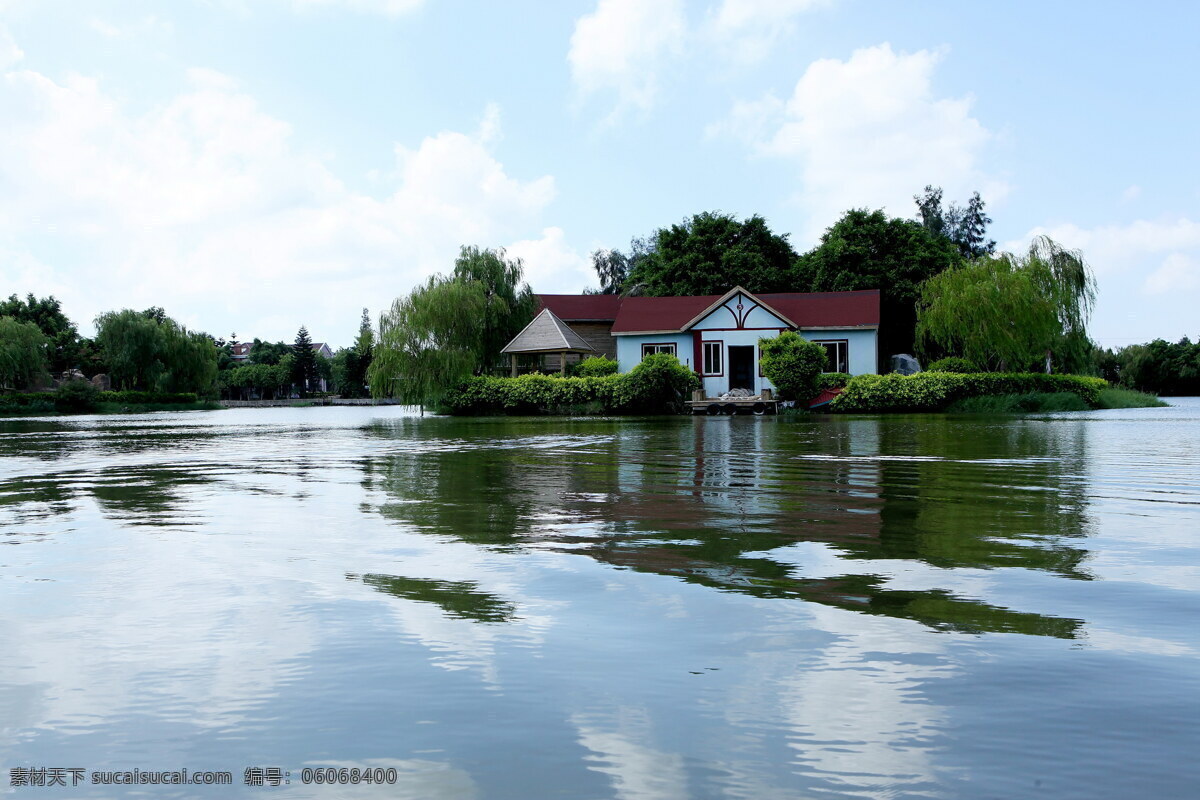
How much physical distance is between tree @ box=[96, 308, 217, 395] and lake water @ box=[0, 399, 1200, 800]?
7233 cm

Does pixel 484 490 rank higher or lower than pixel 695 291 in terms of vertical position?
lower

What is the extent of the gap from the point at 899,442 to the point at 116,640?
18822 mm

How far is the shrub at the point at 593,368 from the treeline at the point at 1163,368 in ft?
140

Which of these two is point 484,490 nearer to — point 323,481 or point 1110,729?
point 323,481

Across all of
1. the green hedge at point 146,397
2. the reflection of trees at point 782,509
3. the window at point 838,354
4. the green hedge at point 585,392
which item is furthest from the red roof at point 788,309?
the green hedge at point 146,397

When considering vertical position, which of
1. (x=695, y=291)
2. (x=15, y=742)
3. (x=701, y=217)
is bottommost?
(x=15, y=742)

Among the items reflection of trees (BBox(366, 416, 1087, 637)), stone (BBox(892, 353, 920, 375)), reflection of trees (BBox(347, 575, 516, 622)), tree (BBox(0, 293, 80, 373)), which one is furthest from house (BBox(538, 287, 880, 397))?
tree (BBox(0, 293, 80, 373))

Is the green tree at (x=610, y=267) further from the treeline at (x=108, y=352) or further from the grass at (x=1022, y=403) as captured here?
the grass at (x=1022, y=403)

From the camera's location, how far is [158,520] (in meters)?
9.88

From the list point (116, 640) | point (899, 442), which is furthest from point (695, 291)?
point (116, 640)

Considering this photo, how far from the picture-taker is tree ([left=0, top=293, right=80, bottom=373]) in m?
89.7

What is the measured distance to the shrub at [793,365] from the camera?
149 ft

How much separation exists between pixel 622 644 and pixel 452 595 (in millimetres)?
1551

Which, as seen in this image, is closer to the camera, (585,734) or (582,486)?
(585,734)
